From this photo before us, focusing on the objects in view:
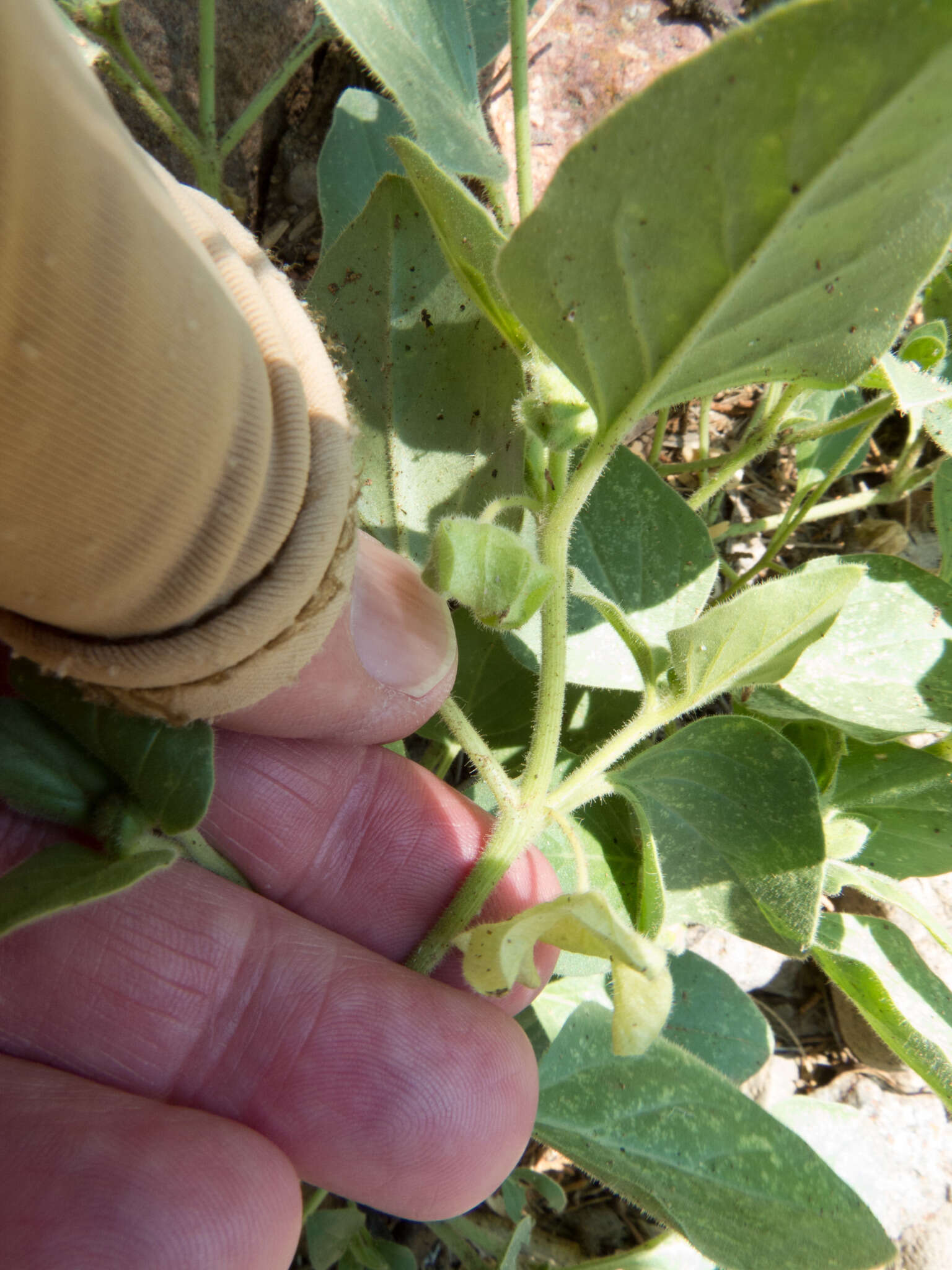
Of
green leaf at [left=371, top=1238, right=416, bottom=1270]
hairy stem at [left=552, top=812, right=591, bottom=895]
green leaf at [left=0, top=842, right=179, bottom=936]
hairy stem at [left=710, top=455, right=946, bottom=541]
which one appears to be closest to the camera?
green leaf at [left=0, top=842, right=179, bottom=936]

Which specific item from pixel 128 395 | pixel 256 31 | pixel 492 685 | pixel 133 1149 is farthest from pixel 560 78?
pixel 133 1149

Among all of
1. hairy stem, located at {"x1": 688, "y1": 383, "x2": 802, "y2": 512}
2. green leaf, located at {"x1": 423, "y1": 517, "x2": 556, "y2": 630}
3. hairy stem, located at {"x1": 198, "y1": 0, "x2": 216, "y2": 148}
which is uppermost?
hairy stem, located at {"x1": 198, "y1": 0, "x2": 216, "y2": 148}

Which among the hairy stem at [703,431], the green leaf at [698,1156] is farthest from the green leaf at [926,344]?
the green leaf at [698,1156]

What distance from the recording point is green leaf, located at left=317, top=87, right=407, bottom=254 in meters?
1.29

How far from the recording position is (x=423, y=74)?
0.85 meters

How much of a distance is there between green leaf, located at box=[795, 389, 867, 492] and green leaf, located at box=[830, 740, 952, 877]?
533 millimetres

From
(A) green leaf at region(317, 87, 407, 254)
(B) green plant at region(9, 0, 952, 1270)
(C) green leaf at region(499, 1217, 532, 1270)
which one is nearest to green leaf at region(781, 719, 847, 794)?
(B) green plant at region(9, 0, 952, 1270)

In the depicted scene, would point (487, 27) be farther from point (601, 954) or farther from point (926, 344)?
point (601, 954)

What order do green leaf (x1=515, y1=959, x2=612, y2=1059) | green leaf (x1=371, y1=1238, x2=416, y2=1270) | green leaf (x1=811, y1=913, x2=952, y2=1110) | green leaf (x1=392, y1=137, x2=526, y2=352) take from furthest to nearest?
green leaf (x1=515, y1=959, x2=612, y2=1059) < green leaf (x1=371, y1=1238, x2=416, y2=1270) < green leaf (x1=811, y1=913, x2=952, y2=1110) < green leaf (x1=392, y1=137, x2=526, y2=352)

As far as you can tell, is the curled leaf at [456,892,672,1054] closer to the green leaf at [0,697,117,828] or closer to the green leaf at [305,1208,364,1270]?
the green leaf at [0,697,117,828]

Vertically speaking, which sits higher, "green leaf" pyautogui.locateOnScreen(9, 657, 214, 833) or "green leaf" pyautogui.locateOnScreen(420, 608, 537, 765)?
"green leaf" pyautogui.locateOnScreen(9, 657, 214, 833)

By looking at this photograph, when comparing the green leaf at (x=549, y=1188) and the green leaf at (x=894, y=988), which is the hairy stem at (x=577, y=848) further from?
the green leaf at (x=549, y=1188)

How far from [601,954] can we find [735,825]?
Result: 314 millimetres

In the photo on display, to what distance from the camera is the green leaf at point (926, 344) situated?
101cm
